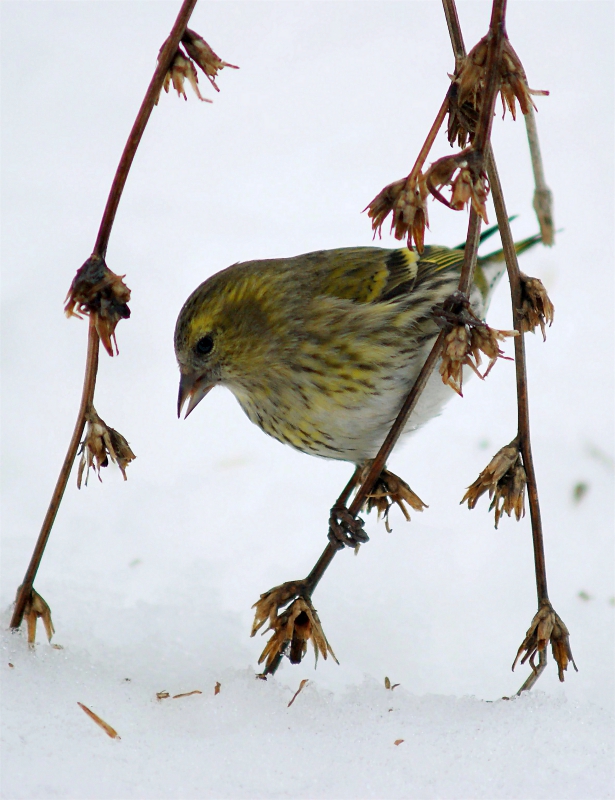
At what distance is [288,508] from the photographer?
3.29 m

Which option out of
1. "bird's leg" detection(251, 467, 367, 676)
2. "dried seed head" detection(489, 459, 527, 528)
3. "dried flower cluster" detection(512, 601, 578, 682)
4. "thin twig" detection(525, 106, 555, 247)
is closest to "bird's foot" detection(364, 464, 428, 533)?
"bird's leg" detection(251, 467, 367, 676)

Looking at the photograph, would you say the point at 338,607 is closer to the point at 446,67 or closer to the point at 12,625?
the point at 12,625

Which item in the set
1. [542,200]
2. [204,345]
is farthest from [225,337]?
[542,200]

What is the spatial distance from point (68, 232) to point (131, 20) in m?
1.13

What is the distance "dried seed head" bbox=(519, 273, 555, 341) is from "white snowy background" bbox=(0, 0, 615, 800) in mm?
895

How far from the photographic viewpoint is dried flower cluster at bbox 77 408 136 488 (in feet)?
6.61

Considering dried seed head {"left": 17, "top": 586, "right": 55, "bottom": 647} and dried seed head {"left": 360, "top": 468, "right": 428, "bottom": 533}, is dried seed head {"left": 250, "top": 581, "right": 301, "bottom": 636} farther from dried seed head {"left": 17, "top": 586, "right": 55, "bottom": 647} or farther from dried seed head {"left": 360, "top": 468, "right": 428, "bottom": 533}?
dried seed head {"left": 17, "top": 586, "right": 55, "bottom": 647}

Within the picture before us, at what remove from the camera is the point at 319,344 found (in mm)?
2418

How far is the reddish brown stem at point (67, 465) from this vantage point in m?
1.94

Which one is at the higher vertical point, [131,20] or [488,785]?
[131,20]

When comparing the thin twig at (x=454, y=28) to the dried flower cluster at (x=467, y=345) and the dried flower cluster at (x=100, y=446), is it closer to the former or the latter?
the dried flower cluster at (x=467, y=345)

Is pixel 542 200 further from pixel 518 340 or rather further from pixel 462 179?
pixel 462 179

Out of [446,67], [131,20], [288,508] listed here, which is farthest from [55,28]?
[288,508]

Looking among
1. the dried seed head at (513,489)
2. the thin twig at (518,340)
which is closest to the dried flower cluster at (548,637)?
the thin twig at (518,340)
